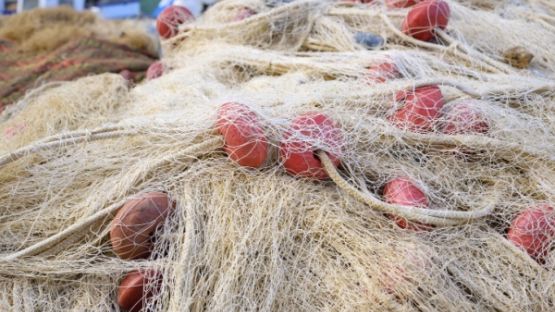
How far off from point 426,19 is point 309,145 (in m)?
0.88

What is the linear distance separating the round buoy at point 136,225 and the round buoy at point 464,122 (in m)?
0.81

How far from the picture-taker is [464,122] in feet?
4.76

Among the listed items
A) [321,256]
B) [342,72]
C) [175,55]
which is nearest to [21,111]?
[175,55]

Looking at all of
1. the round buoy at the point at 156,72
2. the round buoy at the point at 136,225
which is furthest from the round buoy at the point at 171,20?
the round buoy at the point at 136,225

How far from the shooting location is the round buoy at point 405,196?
1.24 m

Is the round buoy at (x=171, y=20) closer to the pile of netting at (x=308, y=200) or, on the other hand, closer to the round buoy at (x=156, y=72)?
the round buoy at (x=156, y=72)

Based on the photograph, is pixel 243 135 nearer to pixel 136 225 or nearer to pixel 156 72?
pixel 136 225

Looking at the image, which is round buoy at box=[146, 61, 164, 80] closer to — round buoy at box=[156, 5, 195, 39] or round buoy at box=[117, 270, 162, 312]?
round buoy at box=[156, 5, 195, 39]

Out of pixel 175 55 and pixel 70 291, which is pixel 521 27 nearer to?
pixel 175 55

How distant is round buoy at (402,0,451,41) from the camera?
188cm

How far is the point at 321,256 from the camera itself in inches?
48.3

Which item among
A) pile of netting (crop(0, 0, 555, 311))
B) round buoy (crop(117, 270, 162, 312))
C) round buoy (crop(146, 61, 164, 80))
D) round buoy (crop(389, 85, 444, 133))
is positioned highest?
round buoy (crop(389, 85, 444, 133))

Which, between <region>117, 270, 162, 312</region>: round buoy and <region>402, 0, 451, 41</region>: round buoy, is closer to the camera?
<region>117, 270, 162, 312</region>: round buoy

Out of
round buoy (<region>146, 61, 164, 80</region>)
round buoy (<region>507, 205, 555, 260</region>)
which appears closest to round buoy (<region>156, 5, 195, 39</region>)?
round buoy (<region>146, 61, 164, 80</region>)
